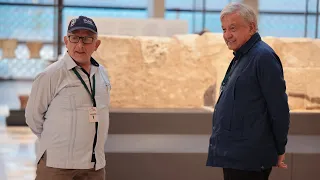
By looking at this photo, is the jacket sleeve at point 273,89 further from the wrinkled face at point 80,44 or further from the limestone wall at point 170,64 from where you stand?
the limestone wall at point 170,64

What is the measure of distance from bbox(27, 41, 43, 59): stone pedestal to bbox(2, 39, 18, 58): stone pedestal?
0.40 metres

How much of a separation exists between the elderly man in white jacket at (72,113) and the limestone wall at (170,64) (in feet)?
13.2

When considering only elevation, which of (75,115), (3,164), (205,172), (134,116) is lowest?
(3,164)

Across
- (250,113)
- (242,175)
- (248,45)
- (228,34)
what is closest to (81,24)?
(228,34)

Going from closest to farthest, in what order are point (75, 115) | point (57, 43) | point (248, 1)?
point (75, 115) < point (248, 1) < point (57, 43)

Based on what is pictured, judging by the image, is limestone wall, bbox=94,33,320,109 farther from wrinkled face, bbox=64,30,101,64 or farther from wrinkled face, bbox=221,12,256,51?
wrinkled face, bbox=64,30,101,64

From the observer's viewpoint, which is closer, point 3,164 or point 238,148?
point 238,148

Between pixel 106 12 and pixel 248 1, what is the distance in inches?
197

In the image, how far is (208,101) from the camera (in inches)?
295

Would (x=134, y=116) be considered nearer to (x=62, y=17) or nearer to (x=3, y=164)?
(x=3, y=164)

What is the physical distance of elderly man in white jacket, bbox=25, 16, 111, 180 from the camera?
3.33 metres

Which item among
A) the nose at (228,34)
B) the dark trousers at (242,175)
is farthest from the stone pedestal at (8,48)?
the dark trousers at (242,175)

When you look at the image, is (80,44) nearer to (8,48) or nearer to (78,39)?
(78,39)

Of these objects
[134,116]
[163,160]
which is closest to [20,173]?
[134,116]
